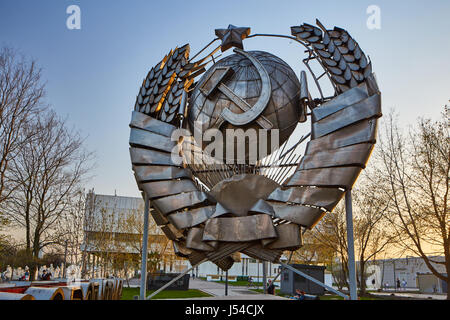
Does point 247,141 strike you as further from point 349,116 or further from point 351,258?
point 351,258

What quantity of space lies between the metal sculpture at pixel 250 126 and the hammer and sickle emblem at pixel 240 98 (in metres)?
0.03

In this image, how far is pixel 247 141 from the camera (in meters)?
9.33

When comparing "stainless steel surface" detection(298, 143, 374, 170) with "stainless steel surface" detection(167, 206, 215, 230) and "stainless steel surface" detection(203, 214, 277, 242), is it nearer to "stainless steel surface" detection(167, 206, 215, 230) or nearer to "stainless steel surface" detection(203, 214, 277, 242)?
"stainless steel surface" detection(203, 214, 277, 242)

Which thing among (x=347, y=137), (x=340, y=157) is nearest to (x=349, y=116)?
(x=347, y=137)

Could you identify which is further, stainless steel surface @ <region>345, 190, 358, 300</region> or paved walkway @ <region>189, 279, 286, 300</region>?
paved walkway @ <region>189, 279, 286, 300</region>

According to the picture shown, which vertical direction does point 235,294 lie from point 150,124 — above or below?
below

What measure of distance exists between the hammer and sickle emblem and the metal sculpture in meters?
0.03

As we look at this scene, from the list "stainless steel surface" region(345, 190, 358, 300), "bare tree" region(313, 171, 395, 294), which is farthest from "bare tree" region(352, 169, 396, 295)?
"stainless steel surface" region(345, 190, 358, 300)

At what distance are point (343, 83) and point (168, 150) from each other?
4.57m

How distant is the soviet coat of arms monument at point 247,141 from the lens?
27.7 ft

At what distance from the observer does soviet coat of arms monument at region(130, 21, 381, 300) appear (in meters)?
8.45

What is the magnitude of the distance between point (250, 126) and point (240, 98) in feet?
2.42

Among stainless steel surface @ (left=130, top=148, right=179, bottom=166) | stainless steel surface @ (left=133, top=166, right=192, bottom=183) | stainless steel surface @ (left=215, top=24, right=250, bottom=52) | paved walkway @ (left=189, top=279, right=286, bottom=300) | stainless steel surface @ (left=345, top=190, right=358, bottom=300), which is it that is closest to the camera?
stainless steel surface @ (left=345, top=190, right=358, bottom=300)

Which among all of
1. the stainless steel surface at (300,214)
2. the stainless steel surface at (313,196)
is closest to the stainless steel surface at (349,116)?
the stainless steel surface at (313,196)
